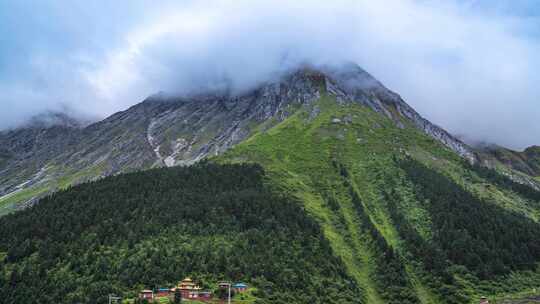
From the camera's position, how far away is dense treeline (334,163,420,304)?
385 ft

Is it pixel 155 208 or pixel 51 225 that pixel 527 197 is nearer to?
pixel 155 208

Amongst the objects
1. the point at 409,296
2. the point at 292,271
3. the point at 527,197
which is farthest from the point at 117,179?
the point at 527,197

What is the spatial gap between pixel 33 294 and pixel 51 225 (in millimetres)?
33401

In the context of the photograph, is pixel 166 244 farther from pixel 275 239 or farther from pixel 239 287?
pixel 275 239

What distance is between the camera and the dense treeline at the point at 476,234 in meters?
128

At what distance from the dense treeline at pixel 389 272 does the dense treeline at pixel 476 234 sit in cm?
857

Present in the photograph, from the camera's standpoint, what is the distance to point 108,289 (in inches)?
3787

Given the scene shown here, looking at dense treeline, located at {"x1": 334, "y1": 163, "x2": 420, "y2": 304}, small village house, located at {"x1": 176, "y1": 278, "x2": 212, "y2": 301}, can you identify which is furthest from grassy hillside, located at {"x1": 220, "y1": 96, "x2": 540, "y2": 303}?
small village house, located at {"x1": 176, "y1": 278, "x2": 212, "y2": 301}

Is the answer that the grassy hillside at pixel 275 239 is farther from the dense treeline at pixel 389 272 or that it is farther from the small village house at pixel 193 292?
the small village house at pixel 193 292

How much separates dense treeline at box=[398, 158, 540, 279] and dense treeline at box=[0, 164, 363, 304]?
32.0 m

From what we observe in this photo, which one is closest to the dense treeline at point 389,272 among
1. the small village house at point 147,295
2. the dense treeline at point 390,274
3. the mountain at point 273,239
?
the dense treeline at point 390,274

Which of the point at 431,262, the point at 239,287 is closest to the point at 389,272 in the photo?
the point at 431,262

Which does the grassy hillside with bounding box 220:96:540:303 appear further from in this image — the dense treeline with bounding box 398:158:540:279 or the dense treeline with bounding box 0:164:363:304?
the dense treeline with bounding box 0:164:363:304

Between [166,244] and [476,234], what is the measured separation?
85.4 meters
